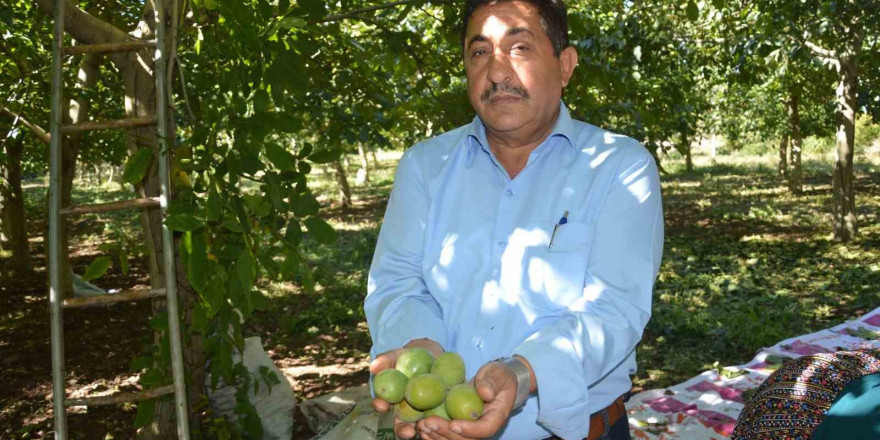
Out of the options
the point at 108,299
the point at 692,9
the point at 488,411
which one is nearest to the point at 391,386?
the point at 488,411

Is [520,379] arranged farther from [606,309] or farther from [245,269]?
[245,269]

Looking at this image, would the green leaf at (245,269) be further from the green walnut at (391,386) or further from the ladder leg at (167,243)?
the green walnut at (391,386)

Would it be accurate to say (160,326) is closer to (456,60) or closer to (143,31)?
(143,31)

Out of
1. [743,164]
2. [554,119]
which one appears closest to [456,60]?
[554,119]

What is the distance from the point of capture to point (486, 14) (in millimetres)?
1774

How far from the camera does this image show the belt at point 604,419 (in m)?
1.80

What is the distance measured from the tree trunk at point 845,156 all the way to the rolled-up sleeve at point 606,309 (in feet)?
35.4

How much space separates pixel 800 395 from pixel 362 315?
19.5 ft

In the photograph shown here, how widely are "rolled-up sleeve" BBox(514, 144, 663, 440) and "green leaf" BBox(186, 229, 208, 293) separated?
4.74ft

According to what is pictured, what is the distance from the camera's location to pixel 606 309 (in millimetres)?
1596

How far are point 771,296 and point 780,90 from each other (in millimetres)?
10814

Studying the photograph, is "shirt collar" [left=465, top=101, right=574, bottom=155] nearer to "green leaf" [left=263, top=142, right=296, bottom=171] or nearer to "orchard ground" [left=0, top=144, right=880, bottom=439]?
"green leaf" [left=263, top=142, right=296, bottom=171]

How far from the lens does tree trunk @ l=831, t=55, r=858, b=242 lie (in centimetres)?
1086

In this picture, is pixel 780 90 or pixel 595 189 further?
pixel 780 90
